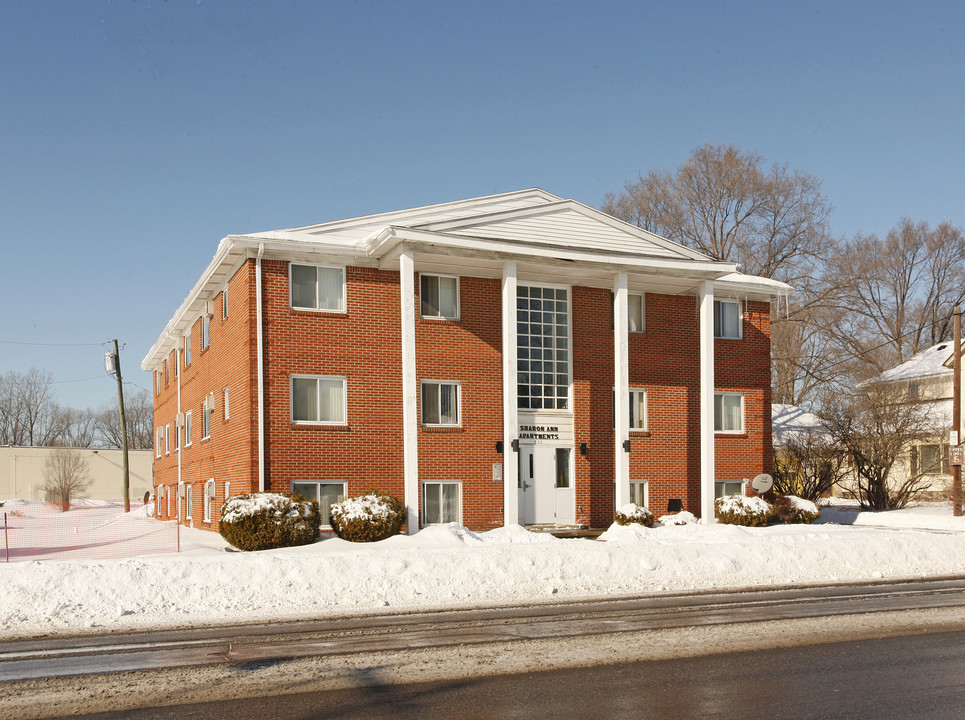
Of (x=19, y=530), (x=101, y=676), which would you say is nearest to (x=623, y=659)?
(x=101, y=676)

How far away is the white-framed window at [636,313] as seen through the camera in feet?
94.0

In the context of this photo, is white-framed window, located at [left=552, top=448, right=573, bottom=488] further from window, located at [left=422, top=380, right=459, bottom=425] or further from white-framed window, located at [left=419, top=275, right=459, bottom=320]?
white-framed window, located at [left=419, top=275, right=459, bottom=320]

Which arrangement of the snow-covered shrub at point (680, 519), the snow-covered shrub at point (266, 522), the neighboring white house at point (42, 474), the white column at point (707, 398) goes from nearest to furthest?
the snow-covered shrub at point (266, 522), the snow-covered shrub at point (680, 519), the white column at point (707, 398), the neighboring white house at point (42, 474)

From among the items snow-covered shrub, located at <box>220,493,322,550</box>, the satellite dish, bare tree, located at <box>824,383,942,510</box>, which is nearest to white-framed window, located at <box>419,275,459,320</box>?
snow-covered shrub, located at <box>220,493,322,550</box>

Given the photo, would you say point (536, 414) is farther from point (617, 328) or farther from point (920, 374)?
point (920, 374)

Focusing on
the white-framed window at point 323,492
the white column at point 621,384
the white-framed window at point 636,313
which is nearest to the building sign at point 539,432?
the white column at point 621,384

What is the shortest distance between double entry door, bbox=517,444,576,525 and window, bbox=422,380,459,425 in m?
2.14

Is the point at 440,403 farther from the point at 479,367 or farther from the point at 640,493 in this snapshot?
the point at 640,493

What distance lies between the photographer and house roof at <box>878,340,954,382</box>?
4722 cm

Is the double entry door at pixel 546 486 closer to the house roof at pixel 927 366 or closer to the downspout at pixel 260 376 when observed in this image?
the downspout at pixel 260 376

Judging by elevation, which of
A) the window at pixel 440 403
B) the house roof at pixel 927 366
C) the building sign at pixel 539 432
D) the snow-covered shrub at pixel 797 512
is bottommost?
the snow-covered shrub at pixel 797 512

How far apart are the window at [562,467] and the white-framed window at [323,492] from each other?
6002mm

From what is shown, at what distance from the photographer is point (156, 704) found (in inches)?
315

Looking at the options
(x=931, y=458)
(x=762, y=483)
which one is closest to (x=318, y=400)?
(x=762, y=483)
